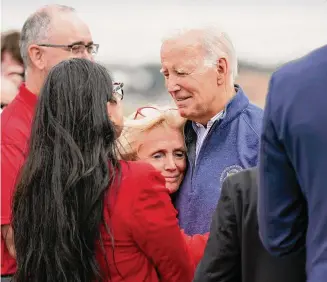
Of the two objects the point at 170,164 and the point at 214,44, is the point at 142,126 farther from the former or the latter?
the point at 214,44

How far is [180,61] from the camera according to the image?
2840 millimetres

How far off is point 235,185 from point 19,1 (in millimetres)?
3763

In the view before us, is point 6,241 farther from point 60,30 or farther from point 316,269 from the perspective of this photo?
point 316,269

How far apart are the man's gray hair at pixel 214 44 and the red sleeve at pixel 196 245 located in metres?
0.69

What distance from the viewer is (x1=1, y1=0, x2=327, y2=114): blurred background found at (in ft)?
15.5

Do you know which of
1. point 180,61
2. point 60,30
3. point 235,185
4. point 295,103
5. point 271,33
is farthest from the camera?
point 271,33

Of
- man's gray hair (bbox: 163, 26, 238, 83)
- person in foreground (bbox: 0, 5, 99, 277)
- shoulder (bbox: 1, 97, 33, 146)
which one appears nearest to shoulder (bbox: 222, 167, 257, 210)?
man's gray hair (bbox: 163, 26, 238, 83)

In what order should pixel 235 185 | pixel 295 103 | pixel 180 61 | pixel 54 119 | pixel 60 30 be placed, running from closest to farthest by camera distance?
pixel 295 103, pixel 235 185, pixel 54 119, pixel 180 61, pixel 60 30

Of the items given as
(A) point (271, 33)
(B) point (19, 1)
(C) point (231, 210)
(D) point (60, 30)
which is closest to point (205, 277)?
(C) point (231, 210)

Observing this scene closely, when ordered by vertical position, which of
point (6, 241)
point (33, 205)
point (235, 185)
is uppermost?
point (235, 185)

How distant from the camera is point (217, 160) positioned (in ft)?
9.08

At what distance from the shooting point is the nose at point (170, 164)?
9.28 ft

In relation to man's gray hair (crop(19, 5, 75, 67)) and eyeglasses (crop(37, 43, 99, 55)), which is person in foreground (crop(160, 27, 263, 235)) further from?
man's gray hair (crop(19, 5, 75, 67))

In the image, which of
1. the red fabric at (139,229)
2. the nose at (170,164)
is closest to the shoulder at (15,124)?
the nose at (170,164)
